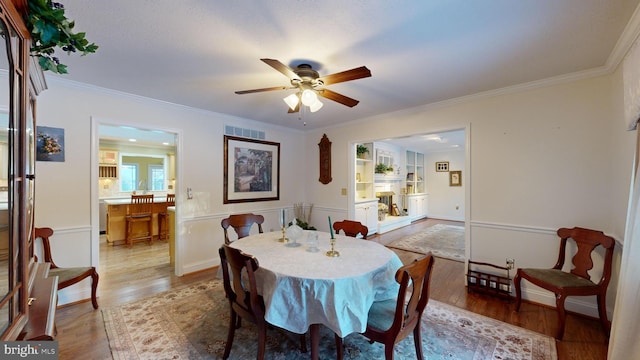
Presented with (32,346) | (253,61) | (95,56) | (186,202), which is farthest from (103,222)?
(32,346)

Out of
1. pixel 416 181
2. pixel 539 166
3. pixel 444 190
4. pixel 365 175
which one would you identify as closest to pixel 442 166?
pixel 444 190

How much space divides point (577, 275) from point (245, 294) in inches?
121

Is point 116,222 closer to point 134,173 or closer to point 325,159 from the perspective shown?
point 134,173

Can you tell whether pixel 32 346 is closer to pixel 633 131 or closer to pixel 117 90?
pixel 117 90

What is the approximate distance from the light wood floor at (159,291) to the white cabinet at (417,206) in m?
3.42

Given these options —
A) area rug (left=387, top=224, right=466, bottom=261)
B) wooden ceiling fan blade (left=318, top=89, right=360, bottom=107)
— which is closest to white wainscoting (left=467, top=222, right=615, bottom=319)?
area rug (left=387, top=224, right=466, bottom=261)

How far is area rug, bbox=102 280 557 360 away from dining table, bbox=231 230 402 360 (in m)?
0.57

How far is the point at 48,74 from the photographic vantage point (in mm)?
2543

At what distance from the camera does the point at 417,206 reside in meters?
7.98

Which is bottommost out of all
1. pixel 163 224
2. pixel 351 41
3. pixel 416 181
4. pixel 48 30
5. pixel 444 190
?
pixel 163 224

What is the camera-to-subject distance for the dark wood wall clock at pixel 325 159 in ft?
16.0

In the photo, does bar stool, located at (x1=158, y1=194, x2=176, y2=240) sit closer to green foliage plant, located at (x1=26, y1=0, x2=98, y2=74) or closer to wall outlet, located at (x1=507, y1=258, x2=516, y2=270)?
green foliage plant, located at (x1=26, y1=0, x2=98, y2=74)

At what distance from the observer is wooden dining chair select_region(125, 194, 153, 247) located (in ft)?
16.8

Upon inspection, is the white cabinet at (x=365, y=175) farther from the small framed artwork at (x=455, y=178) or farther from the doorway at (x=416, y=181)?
the small framed artwork at (x=455, y=178)
